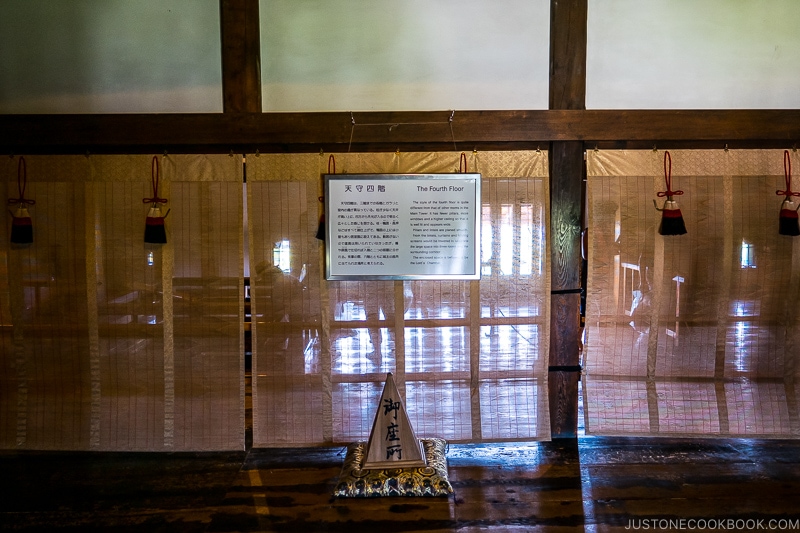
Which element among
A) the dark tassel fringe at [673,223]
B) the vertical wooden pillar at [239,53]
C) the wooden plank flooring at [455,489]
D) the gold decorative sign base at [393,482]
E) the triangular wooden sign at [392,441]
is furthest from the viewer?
the vertical wooden pillar at [239,53]

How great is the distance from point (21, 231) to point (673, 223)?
4.92 m

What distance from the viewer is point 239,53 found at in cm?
413

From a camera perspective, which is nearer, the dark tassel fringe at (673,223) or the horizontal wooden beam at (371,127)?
the dark tassel fringe at (673,223)

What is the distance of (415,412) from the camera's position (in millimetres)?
4312

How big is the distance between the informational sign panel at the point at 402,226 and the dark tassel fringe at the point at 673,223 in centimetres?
142

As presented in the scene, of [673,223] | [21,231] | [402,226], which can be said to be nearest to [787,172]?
[673,223]

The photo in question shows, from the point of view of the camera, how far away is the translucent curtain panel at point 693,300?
418 centimetres

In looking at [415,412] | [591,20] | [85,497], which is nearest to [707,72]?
[591,20]

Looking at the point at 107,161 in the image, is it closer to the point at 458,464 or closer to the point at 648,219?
the point at 458,464

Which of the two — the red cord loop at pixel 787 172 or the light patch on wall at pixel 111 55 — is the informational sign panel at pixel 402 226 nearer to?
the light patch on wall at pixel 111 55

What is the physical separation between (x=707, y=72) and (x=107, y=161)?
15.6 feet

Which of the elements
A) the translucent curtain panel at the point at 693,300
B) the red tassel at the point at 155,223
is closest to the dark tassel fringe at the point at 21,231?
the red tassel at the point at 155,223

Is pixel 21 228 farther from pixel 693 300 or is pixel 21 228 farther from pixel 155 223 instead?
pixel 693 300

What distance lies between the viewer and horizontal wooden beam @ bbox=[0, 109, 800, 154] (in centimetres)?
414
